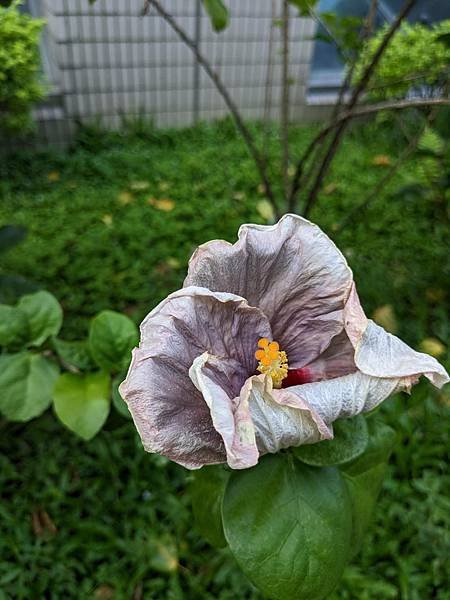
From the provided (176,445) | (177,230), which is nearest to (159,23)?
(177,230)

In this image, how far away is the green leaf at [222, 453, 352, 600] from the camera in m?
1.01

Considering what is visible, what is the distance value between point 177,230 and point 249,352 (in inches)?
101

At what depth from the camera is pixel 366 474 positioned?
133 centimetres

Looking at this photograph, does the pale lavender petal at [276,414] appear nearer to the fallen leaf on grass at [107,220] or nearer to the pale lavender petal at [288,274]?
the pale lavender petal at [288,274]

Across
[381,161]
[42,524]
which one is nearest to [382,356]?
[42,524]

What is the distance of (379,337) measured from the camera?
954 mm

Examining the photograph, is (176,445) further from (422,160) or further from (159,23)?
(159,23)

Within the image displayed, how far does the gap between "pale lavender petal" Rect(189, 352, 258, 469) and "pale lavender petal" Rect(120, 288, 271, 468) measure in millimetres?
55

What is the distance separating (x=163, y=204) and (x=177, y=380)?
9.82 feet

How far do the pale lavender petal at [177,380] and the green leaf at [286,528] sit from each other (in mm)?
138

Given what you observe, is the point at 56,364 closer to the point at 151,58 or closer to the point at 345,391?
the point at 345,391

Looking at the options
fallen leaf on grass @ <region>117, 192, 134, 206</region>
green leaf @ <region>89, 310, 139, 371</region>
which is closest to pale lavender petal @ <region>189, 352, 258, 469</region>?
green leaf @ <region>89, 310, 139, 371</region>

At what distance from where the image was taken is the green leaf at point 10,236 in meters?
2.41

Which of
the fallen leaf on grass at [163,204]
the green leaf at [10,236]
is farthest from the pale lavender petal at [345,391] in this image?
the fallen leaf on grass at [163,204]
